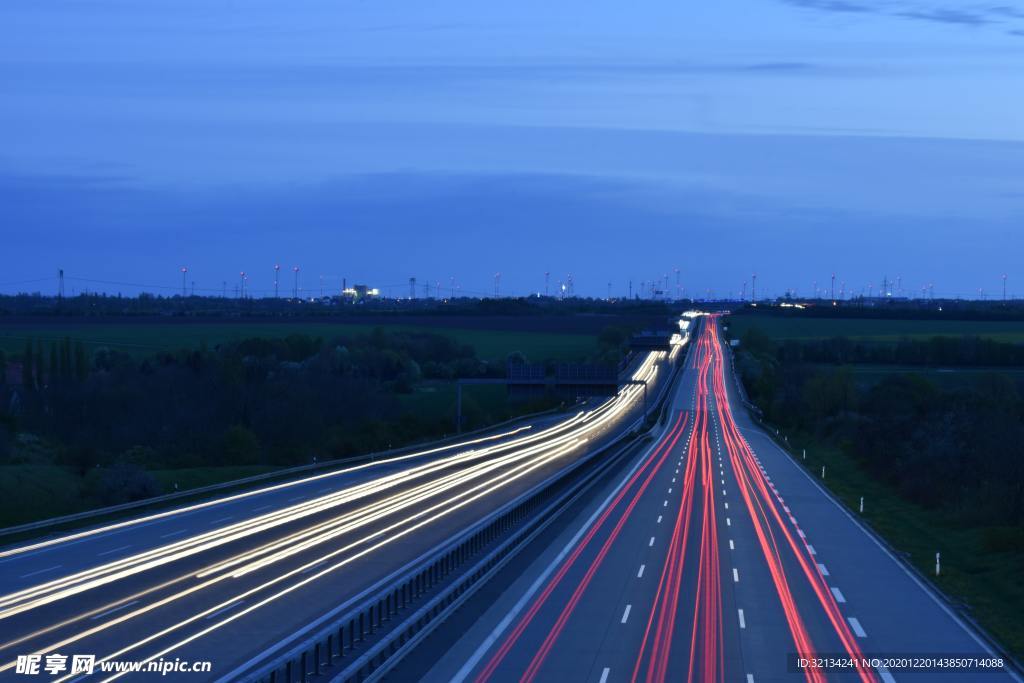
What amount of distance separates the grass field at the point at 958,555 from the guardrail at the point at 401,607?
1026 centimetres

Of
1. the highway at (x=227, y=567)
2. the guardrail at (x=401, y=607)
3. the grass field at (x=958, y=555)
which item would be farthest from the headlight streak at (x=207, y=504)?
the grass field at (x=958, y=555)

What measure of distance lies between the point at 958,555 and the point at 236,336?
130919mm

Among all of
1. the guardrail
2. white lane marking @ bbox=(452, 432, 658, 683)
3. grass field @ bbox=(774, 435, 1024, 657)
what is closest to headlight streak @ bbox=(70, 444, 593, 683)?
the guardrail

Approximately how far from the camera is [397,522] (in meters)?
32.8

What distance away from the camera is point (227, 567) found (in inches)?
958

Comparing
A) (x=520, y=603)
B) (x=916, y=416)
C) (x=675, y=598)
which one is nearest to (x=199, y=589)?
(x=520, y=603)

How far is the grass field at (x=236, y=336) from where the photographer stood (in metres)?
138

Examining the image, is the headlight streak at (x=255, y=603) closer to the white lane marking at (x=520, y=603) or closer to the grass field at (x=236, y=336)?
the white lane marking at (x=520, y=603)

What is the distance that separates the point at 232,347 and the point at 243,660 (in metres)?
114

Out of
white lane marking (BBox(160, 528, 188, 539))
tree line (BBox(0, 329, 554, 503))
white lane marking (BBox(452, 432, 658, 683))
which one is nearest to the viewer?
white lane marking (BBox(452, 432, 658, 683))

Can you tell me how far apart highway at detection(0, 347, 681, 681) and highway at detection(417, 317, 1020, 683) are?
2824 mm

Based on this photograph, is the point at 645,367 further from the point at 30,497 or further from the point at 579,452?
the point at 30,497

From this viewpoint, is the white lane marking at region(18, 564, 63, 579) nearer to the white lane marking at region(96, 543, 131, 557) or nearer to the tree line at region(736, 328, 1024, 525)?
the white lane marking at region(96, 543, 131, 557)

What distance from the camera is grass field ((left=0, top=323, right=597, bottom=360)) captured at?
138250 mm
